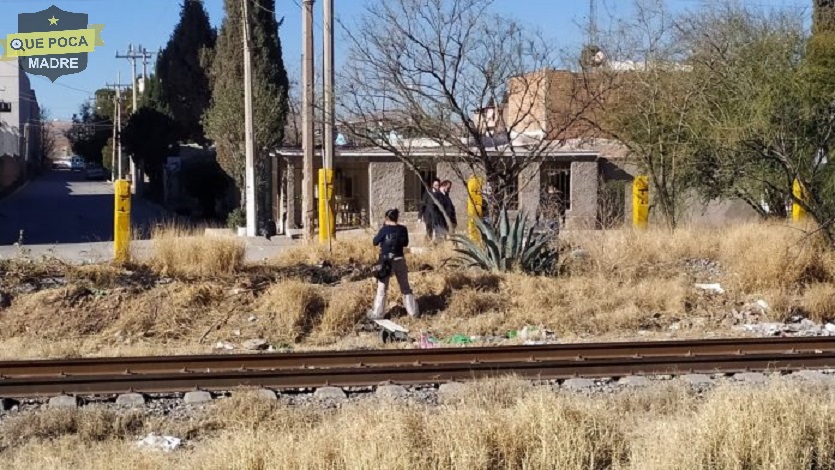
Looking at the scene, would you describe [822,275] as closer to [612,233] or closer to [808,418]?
[612,233]

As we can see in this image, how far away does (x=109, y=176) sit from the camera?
8425 centimetres

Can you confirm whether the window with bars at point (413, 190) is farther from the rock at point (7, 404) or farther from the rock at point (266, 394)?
the rock at point (7, 404)

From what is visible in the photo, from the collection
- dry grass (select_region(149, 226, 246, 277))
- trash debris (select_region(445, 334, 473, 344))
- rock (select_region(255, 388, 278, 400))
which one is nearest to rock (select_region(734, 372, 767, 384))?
trash debris (select_region(445, 334, 473, 344))

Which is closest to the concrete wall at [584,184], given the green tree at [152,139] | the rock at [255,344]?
the rock at [255,344]

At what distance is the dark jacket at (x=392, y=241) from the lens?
1457 cm

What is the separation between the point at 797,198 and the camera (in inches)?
767

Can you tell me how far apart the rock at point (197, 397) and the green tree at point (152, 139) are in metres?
46.0

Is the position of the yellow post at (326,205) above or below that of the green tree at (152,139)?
below

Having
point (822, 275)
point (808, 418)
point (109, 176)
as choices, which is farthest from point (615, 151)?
point (109, 176)

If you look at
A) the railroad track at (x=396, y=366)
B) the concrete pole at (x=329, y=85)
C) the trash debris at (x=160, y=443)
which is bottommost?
the trash debris at (x=160, y=443)

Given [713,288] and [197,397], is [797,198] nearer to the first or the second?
[713,288]

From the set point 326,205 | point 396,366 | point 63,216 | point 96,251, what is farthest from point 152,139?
point 396,366

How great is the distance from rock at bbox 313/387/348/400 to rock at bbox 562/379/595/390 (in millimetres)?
2118

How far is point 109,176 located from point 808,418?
3187 inches
